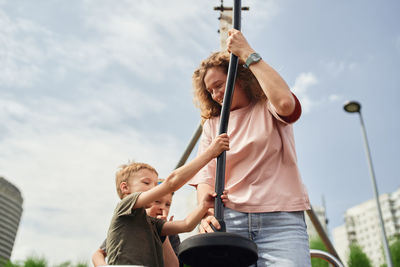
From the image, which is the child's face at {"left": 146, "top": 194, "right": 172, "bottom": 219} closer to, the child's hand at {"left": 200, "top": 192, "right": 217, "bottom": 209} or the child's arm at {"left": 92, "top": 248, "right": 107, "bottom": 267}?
the child's arm at {"left": 92, "top": 248, "right": 107, "bottom": 267}

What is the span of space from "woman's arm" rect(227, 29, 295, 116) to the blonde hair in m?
0.23

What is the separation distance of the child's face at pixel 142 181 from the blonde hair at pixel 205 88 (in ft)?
2.03

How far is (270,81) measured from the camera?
5.16 ft

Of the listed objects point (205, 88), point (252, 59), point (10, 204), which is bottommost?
point (252, 59)

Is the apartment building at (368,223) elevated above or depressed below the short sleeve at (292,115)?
above

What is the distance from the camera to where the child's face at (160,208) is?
2.96m

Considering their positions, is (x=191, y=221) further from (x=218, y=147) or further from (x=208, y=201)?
(x=218, y=147)

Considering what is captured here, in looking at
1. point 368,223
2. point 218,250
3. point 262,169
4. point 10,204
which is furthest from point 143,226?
point 368,223

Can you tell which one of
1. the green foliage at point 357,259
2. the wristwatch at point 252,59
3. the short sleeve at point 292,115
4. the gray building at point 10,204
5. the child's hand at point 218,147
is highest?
the gray building at point 10,204

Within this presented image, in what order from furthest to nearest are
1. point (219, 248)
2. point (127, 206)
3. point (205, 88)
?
point (205, 88), point (127, 206), point (219, 248)

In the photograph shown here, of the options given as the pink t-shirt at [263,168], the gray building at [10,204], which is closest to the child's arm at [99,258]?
the pink t-shirt at [263,168]

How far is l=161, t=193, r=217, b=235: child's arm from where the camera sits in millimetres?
1735

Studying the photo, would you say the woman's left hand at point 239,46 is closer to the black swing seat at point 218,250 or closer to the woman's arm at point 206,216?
the woman's arm at point 206,216

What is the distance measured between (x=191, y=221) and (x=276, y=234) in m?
0.52
